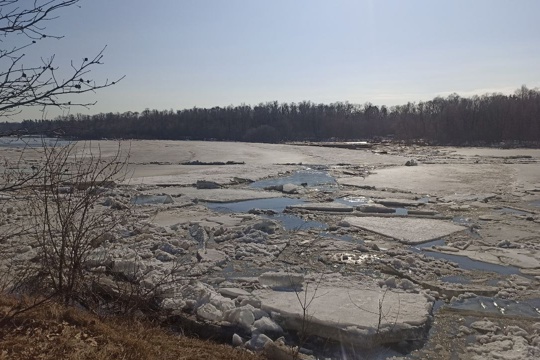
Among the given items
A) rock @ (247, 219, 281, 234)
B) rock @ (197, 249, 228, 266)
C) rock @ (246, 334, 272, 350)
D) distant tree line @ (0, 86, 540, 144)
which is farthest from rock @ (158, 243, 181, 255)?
distant tree line @ (0, 86, 540, 144)

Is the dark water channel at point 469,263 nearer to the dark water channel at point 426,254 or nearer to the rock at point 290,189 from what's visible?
the dark water channel at point 426,254

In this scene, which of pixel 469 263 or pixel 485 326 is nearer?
pixel 485 326

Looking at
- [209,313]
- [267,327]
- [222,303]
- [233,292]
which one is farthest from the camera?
[233,292]

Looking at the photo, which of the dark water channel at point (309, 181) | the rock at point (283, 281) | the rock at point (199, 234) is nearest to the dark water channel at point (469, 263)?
the rock at point (283, 281)

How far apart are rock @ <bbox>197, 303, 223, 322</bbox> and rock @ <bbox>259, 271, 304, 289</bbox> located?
3.74 feet

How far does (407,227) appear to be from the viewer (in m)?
10.0

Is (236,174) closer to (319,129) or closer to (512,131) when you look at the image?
(512,131)

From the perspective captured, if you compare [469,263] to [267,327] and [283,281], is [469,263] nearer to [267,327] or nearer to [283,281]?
[283,281]

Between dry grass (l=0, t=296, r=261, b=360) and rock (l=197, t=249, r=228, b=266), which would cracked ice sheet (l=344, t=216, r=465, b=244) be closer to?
rock (l=197, t=249, r=228, b=266)

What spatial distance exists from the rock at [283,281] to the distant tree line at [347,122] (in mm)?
45031

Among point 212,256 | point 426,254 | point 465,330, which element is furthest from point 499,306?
point 212,256

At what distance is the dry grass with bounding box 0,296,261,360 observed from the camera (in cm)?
326

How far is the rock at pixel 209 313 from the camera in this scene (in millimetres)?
4918

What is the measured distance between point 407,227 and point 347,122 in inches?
2791
